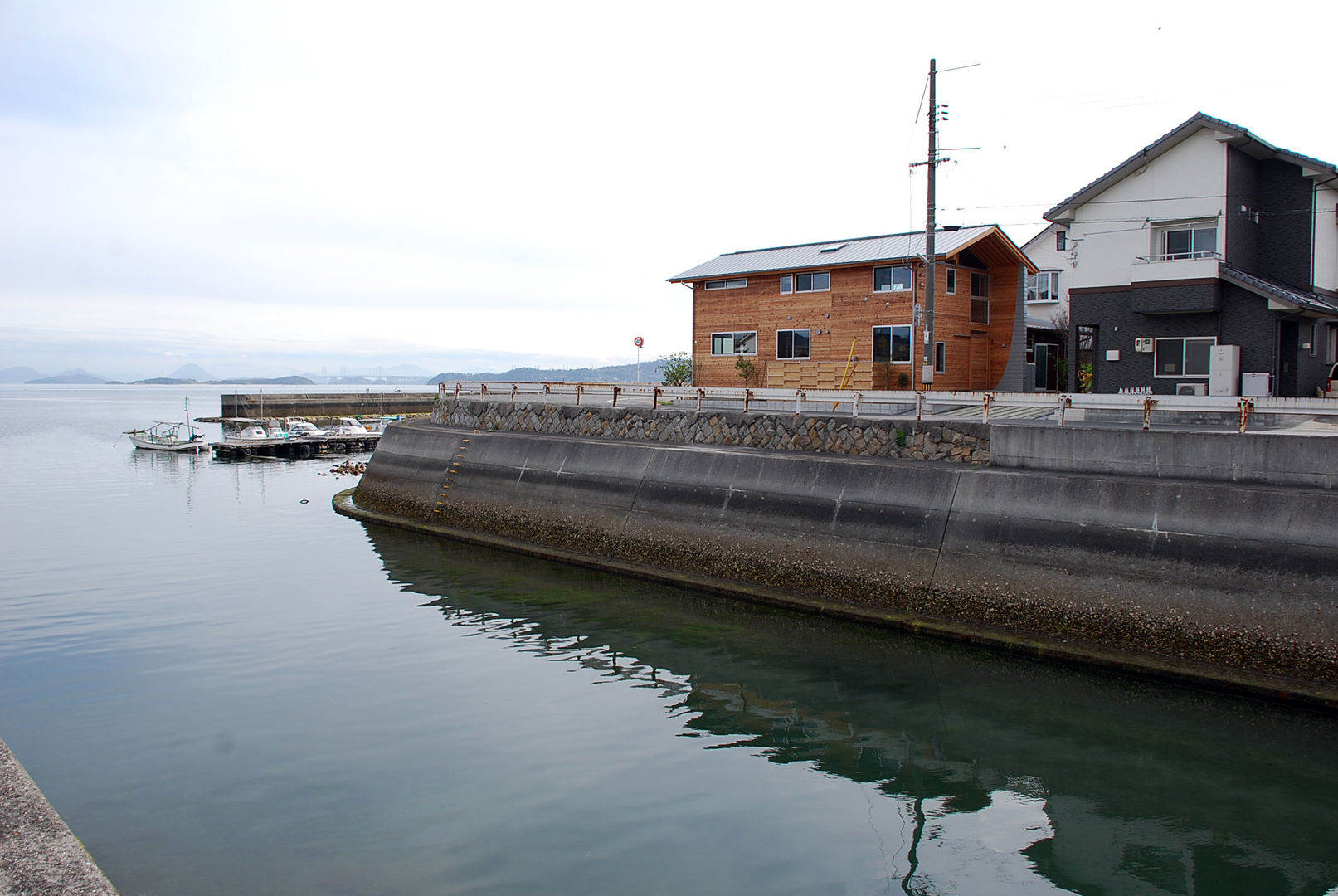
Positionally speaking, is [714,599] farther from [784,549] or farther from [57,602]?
[57,602]

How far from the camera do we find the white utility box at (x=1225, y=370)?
23.4 m

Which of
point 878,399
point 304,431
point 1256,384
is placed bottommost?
point 304,431

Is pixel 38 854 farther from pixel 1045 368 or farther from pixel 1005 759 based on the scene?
pixel 1045 368

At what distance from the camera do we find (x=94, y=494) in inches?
Answer: 1411

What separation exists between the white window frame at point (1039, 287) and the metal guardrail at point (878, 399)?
25.4 meters

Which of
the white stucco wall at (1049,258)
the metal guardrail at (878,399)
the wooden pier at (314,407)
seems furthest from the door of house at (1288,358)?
the wooden pier at (314,407)

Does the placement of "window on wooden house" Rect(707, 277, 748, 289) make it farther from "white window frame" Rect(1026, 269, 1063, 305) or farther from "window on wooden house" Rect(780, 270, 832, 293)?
"white window frame" Rect(1026, 269, 1063, 305)

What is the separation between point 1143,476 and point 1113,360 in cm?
1285

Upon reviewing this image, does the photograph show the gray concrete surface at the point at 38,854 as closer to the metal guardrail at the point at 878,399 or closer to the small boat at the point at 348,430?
the metal guardrail at the point at 878,399

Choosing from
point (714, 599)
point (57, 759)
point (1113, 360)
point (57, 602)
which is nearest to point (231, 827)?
point (57, 759)

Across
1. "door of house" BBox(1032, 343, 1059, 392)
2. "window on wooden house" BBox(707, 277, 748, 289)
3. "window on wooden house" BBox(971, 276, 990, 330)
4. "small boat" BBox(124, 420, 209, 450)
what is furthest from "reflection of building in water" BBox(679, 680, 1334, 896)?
"small boat" BBox(124, 420, 209, 450)

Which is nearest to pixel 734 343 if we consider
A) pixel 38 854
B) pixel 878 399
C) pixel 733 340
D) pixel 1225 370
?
pixel 733 340

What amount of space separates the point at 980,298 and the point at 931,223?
9453 mm

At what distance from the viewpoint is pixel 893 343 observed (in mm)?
29406
